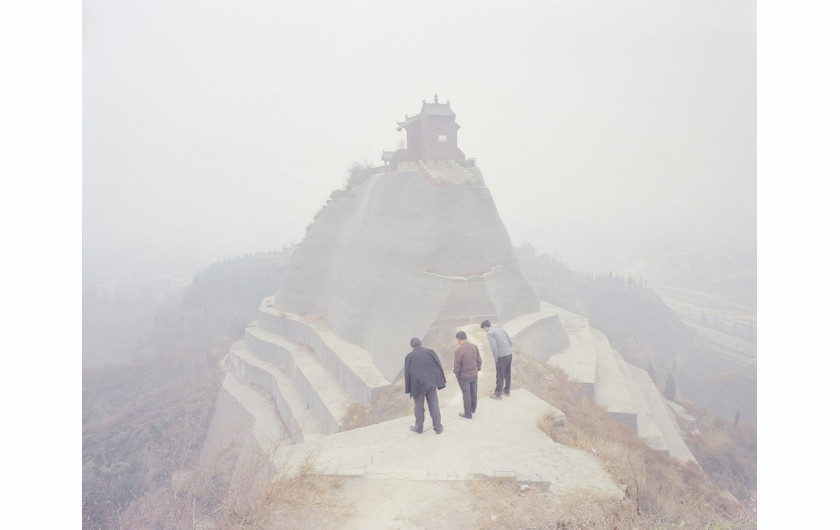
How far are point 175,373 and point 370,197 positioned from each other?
24.2m

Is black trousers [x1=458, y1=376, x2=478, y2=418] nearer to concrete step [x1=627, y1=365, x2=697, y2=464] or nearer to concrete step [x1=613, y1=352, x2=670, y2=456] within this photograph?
concrete step [x1=613, y1=352, x2=670, y2=456]

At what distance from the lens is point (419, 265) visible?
18297mm

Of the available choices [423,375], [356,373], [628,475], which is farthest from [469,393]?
[356,373]

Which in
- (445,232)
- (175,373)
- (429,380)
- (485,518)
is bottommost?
(175,373)

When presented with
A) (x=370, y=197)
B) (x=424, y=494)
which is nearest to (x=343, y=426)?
(x=424, y=494)

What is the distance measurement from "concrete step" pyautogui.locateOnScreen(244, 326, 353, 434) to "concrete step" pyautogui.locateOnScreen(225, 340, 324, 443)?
24 centimetres

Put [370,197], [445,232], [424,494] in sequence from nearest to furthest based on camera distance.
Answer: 1. [424,494]
2. [445,232]
3. [370,197]

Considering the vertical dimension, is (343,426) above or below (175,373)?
above

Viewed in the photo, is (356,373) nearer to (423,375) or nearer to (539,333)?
(539,333)

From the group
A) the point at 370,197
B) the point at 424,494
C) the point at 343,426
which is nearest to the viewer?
the point at 424,494

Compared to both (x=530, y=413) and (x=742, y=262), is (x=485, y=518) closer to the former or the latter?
(x=530, y=413)

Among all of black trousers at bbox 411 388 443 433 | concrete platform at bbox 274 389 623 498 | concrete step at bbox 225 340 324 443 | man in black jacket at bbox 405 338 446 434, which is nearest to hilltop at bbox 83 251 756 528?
concrete platform at bbox 274 389 623 498

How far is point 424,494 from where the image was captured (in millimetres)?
5789

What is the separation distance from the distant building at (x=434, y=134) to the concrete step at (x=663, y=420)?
39.3 ft
